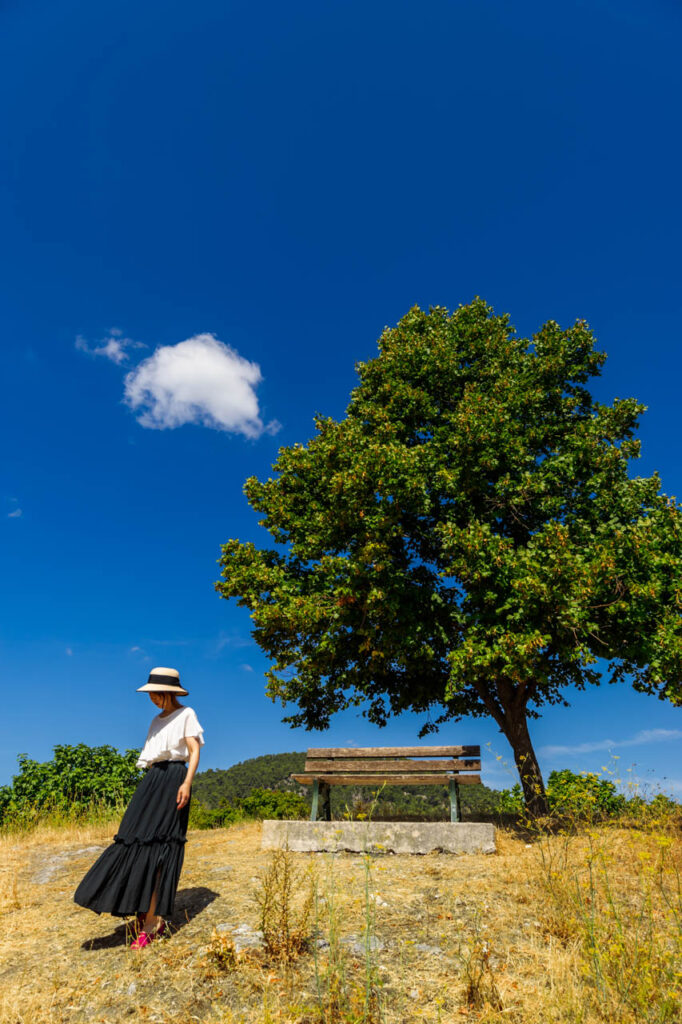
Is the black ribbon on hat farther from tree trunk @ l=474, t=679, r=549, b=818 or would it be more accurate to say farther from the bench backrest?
tree trunk @ l=474, t=679, r=549, b=818

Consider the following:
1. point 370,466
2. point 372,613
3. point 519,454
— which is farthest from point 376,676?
point 519,454

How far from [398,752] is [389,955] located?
5.90 metres

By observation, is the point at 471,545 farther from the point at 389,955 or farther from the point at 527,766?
the point at 389,955

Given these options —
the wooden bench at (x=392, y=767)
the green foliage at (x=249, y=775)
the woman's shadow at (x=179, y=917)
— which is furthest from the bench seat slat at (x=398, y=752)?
the green foliage at (x=249, y=775)

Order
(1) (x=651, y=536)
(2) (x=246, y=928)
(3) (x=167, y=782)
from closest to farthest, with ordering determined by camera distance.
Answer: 1. (2) (x=246, y=928)
2. (3) (x=167, y=782)
3. (1) (x=651, y=536)

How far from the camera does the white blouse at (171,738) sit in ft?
21.6

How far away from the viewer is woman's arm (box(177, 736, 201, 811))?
6.37 metres

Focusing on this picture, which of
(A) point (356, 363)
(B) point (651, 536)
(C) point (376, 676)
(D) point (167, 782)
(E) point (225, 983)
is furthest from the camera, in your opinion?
(A) point (356, 363)

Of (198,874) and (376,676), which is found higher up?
(376,676)

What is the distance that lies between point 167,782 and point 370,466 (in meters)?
7.99

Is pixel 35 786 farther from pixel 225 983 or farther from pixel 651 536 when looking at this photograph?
pixel 651 536

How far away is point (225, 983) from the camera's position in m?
4.96

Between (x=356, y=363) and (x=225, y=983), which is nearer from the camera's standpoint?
(x=225, y=983)

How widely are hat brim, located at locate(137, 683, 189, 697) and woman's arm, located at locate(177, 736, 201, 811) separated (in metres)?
0.55
